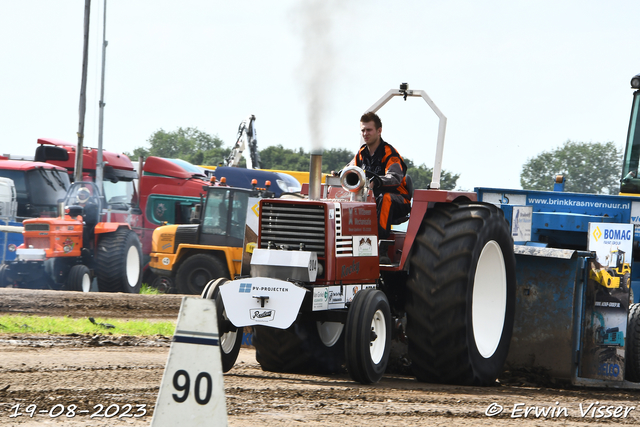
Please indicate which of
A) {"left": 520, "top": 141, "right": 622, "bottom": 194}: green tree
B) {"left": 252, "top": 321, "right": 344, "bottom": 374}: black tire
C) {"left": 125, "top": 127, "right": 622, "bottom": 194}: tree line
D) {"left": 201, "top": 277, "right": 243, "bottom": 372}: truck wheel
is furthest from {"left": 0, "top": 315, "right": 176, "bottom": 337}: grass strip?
{"left": 520, "top": 141, "right": 622, "bottom": 194}: green tree

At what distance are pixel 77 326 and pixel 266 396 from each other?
510cm

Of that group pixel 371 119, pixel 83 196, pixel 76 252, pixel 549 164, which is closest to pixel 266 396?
pixel 371 119

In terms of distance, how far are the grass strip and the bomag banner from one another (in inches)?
190

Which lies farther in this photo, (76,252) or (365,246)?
(76,252)

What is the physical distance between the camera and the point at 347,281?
620 centimetres

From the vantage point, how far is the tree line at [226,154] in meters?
50.6

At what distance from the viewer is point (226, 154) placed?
66562mm

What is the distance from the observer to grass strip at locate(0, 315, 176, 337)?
9.23 metres

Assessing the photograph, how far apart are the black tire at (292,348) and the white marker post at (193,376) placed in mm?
3148

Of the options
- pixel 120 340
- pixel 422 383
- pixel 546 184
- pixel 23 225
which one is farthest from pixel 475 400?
pixel 546 184

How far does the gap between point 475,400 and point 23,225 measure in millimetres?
10817

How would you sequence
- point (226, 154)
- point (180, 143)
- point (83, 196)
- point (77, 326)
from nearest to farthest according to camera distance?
point (77, 326), point (83, 196), point (226, 154), point (180, 143)

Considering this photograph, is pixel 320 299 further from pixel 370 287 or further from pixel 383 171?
pixel 383 171

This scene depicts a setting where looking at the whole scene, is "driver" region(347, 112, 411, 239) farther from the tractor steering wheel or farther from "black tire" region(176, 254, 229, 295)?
"black tire" region(176, 254, 229, 295)
